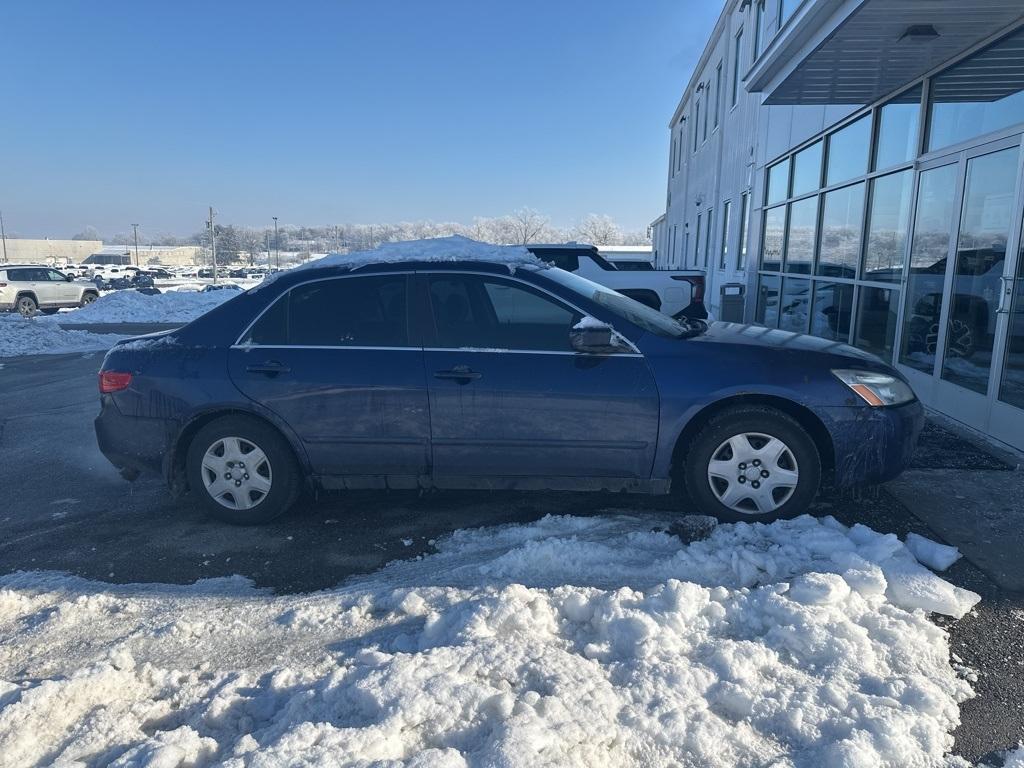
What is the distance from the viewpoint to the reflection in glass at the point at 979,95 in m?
5.77

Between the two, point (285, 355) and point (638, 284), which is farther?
point (638, 284)

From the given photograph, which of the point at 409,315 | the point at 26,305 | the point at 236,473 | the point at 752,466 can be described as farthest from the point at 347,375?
the point at 26,305

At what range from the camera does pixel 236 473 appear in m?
4.31

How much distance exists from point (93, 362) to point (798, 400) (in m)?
12.0

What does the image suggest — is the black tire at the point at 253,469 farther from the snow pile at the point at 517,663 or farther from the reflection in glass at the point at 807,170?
the reflection in glass at the point at 807,170

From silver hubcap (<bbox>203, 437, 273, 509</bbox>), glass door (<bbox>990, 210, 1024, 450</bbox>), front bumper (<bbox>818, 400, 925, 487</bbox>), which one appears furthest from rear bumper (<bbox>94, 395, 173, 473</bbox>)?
glass door (<bbox>990, 210, 1024, 450</bbox>)

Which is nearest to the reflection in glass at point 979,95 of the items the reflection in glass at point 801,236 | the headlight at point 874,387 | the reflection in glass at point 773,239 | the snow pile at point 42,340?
the headlight at point 874,387

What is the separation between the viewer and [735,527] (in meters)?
3.90

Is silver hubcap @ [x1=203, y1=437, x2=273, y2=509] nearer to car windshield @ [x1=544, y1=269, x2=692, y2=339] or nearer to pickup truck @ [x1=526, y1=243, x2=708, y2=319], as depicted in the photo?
car windshield @ [x1=544, y1=269, x2=692, y2=339]

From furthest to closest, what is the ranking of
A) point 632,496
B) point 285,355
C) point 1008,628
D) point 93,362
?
point 93,362, point 632,496, point 285,355, point 1008,628

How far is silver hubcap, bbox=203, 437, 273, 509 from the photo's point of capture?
4.29 meters

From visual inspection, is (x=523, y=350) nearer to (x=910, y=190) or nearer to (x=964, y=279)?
(x=964, y=279)

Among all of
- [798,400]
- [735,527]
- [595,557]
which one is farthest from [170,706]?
[798,400]

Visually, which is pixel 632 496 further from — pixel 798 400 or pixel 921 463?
pixel 921 463
